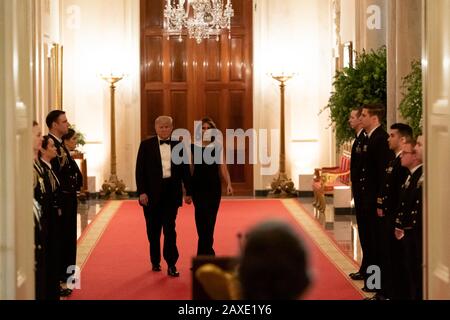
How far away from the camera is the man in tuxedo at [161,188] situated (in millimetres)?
10000

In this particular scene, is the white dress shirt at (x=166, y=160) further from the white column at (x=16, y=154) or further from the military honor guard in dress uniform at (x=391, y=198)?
the white column at (x=16, y=154)

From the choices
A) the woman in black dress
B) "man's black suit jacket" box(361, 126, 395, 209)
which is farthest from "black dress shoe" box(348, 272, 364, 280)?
the woman in black dress

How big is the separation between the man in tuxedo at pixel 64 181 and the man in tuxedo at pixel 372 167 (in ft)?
9.00

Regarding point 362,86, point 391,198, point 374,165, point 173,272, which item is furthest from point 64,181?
point 362,86

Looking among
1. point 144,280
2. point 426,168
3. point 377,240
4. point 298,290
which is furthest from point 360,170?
point 298,290

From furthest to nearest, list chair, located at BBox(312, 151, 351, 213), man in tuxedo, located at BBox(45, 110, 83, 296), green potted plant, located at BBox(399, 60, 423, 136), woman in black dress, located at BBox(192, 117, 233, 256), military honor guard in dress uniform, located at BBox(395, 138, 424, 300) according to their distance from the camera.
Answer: chair, located at BBox(312, 151, 351, 213) → woman in black dress, located at BBox(192, 117, 233, 256) → green potted plant, located at BBox(399, 60, 423, 136) → man in tuxedo, located at BBox(45, 110, 83, 296) → military honor guard in dress uniform, located at BBox(395, 138, 424, 300)

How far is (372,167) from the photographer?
8.91 m

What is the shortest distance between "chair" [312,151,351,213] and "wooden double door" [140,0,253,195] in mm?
2724

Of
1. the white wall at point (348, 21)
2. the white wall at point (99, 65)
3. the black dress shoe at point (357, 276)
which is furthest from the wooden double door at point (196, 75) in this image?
the black dress shoe at point (357, 276)

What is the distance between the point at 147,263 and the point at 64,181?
2323 millimetres

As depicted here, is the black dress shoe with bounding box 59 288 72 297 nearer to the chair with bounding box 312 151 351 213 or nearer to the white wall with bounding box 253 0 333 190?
the chair with bounding box 312 151 351 213

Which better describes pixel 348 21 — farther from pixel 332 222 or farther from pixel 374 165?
pixel 374 165

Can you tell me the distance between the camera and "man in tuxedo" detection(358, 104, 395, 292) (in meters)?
8.87

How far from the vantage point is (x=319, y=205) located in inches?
616
